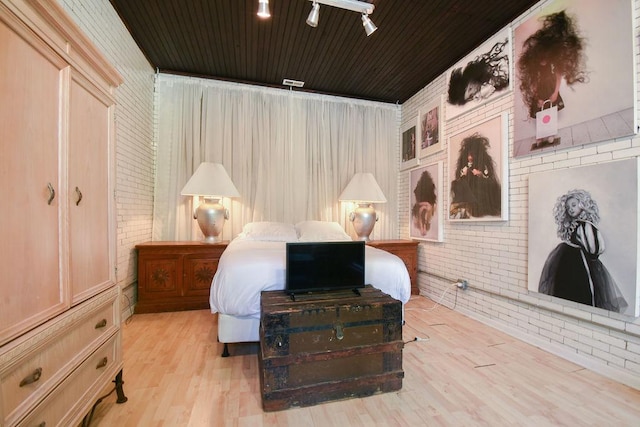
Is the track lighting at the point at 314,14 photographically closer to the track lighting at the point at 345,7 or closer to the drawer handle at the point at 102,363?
the track lighting at the point at 345,7

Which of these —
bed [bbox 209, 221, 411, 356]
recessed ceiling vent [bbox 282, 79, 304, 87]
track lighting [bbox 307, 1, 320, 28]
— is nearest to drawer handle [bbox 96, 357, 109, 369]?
bed [bbox 209, 221, 411, 356]

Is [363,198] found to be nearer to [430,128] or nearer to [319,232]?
[319,232]

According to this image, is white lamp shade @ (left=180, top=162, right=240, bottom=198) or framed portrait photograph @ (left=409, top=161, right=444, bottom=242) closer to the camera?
white lamp shade @ (left=180, top=162, right=240, bottom=198)

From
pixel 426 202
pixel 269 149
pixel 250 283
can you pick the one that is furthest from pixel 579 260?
pixel 269 149

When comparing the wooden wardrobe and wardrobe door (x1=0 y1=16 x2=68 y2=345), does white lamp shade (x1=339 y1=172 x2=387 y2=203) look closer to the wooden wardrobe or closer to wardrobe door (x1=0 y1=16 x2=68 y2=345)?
the wooden wardrobe

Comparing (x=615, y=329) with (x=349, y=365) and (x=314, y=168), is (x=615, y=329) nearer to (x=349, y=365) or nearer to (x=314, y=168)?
(x=349, y=365)

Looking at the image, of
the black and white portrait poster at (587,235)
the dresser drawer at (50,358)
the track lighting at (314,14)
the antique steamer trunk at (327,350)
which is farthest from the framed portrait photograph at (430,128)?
the dresser drawer at (50,358)

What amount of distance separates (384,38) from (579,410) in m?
3.31

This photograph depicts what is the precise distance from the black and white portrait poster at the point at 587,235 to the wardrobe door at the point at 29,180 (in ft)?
9.96

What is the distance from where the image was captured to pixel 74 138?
1139 mm

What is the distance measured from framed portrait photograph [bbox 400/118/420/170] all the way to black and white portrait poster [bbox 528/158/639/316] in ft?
5.89

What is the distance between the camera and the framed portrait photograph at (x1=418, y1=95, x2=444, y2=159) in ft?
11.0

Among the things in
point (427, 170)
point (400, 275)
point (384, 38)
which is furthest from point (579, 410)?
point (384, 38)

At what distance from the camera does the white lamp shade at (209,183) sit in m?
3.08
